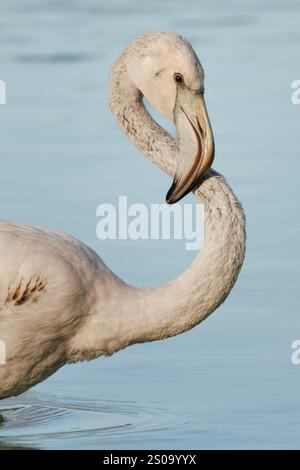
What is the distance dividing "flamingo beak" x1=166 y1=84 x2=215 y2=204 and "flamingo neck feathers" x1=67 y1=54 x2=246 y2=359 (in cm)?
12

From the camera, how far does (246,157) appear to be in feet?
48.1

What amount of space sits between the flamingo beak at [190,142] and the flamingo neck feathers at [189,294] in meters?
0.12

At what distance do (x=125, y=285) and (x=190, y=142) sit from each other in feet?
2.70

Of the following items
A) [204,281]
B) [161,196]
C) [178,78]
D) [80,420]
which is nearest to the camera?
[204,281]

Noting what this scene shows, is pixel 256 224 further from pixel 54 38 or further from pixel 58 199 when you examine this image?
pixel 54 38

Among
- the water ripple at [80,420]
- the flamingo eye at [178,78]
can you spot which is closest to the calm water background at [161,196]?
the water ripple at [80,420]

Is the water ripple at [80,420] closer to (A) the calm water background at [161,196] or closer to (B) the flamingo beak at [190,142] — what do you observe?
(A) the calm water background at [161,196]

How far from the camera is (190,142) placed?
9.18 meters

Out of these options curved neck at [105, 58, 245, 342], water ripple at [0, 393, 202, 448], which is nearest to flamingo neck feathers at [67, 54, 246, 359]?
curved neck at [105, 58, 245, 342]

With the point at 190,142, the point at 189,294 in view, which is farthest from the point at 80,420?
the point at 190,142

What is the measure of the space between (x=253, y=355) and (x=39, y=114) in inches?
250

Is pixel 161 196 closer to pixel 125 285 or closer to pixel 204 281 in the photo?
pixel 125 285

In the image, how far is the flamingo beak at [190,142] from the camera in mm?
9109

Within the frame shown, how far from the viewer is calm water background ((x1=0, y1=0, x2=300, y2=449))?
967 cm
